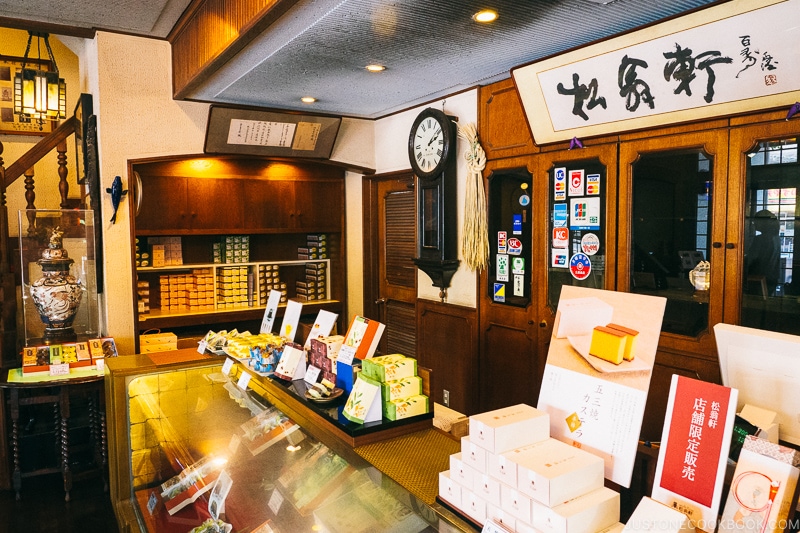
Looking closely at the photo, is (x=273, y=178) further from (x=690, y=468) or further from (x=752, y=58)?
(x=690, y=468)

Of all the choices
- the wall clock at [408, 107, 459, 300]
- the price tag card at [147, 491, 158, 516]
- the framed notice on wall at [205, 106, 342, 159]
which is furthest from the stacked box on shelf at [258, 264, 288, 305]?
the price tag card at [147, 491, 158, 516]

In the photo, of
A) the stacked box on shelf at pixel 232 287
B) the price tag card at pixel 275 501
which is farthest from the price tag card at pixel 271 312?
the stacked box on shelf at pixel 232 287

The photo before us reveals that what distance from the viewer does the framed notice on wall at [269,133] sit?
4.49m

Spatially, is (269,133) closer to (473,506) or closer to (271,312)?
(271,312)

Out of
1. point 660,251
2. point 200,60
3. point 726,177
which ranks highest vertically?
point 200,60

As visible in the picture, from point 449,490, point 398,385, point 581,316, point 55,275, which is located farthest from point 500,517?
point 55,275

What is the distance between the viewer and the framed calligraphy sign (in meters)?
2.23

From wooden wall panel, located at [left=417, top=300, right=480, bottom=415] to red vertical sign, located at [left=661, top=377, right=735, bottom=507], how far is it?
9.68 ft

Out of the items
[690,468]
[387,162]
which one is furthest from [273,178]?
[690,468]

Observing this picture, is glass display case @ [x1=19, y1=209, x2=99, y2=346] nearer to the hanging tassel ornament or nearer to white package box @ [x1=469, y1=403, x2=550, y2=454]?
the hanging tassel ornament

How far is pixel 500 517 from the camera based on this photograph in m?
1.27

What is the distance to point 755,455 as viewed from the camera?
42.3 inches

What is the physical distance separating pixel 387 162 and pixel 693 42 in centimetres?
315

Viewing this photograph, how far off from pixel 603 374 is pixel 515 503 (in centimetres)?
40
